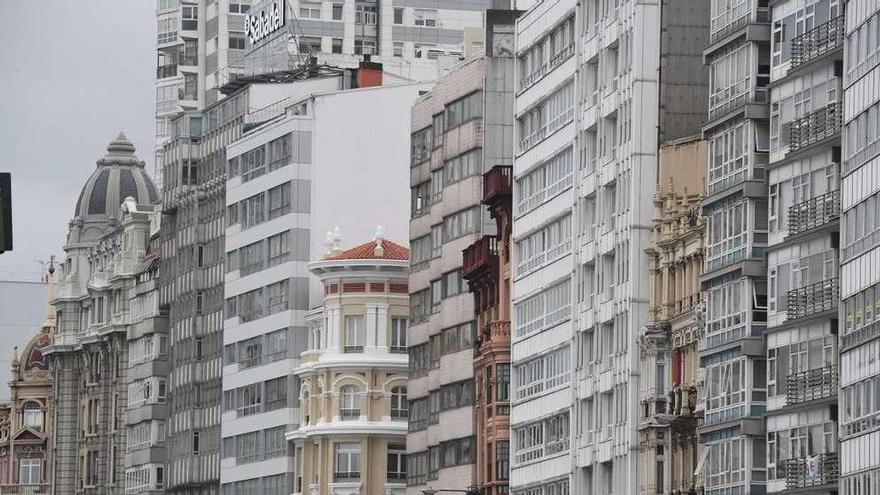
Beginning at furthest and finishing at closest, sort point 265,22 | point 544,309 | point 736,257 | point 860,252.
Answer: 1. point 265,22
2. point 544,309
3. point 736,257
4. point 860,252

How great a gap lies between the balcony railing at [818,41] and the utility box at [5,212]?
168ft

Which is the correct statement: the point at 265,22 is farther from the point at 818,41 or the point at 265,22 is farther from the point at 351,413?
the point at 818,41

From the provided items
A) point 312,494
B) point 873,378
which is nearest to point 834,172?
point 873,378

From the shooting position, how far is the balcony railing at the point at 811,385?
101m

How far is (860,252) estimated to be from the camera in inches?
3809

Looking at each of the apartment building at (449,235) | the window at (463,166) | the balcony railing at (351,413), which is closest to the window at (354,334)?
the balcony railing at (351,413)

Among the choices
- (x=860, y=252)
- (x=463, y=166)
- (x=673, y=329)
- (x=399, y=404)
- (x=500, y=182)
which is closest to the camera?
(x=860, y=252)

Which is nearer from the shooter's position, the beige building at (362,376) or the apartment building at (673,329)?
the apartment building at (673,329)

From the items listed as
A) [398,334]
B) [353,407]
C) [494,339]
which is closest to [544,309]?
[494,339]

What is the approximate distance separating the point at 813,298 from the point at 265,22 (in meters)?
94.9

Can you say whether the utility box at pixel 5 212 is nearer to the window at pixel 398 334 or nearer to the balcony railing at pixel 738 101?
the balcony railing at pixel 738 101

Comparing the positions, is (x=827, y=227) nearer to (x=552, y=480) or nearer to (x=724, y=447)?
(x=724, y=447)

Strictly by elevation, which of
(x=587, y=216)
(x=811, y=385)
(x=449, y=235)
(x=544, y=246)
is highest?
(x=449, y=235)

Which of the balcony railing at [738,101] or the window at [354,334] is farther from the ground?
the balcony railing at [738,101]
